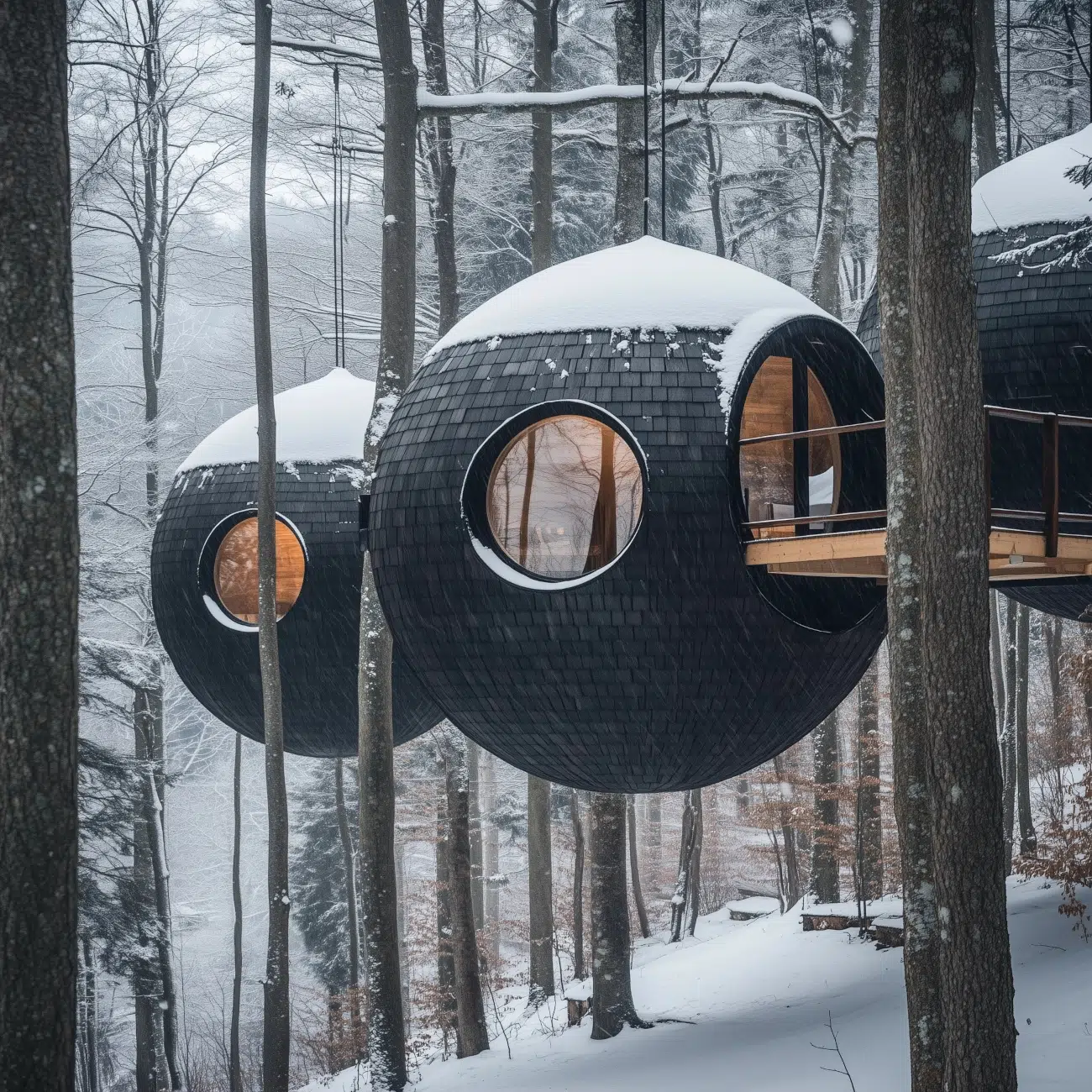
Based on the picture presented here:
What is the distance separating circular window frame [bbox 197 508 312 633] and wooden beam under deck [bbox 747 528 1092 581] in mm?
4262

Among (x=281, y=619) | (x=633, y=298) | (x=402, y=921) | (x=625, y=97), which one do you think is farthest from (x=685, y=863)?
(x=633, y=298)

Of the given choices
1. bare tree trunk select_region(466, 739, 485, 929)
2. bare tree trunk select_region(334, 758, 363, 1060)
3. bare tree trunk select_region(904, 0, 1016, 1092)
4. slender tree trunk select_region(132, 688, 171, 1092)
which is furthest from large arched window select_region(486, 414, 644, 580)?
bare tree trunk select_region(466, 739, 485, 929)

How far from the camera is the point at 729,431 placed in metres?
7.00

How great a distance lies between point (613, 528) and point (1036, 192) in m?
4.30

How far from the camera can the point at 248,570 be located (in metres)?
10.4

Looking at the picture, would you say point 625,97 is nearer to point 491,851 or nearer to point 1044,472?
point 1044,472

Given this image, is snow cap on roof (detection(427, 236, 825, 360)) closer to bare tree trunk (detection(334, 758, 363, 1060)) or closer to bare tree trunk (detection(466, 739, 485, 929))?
bare tree trunk (detection(334, 758, 363, 1060))

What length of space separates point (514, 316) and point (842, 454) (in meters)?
2.25

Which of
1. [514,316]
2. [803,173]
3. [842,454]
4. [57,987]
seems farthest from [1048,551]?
[803,173]

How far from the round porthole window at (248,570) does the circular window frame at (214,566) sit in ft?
0.06

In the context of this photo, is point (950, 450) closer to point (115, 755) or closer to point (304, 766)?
point (115, 755)

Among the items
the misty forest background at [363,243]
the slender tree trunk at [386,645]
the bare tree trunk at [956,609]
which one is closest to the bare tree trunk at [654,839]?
the misty forest background at [363,243]

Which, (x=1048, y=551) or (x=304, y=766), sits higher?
(x=1048, y=551)

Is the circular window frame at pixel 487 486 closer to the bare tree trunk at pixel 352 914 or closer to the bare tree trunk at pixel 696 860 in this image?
the bare tree trunk at pixel 352 914
